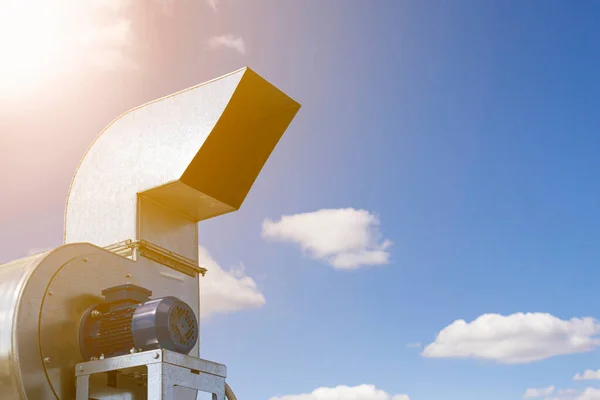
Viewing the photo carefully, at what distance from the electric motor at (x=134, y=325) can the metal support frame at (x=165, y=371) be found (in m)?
0.12

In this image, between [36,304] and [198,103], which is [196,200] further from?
[36,304]

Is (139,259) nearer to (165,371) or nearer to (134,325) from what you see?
(134,325)

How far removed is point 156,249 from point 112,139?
3.85ft

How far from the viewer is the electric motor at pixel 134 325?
14.7ft

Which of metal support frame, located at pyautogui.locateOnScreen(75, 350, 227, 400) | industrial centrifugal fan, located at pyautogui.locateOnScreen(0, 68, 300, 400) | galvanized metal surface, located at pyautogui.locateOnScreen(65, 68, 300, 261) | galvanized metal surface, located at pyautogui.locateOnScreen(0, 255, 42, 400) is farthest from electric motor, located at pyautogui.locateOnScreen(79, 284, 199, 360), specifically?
galvanized metal surface, located at pyautogui.locateOnScreen(65, 68, 300, 261)

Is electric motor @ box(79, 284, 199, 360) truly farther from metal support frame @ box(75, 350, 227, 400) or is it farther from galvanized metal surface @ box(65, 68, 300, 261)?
galvanized metal surface @ box(65, 68, 300, 261)

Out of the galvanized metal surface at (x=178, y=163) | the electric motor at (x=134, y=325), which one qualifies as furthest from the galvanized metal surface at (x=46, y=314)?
the galvanized metal surface at (x=178, y=163)

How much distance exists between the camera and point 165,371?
427 centimetres

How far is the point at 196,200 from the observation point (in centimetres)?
618

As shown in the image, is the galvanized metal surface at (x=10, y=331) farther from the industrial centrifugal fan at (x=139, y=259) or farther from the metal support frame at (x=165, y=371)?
the metal support frame at (x=165, y=371)

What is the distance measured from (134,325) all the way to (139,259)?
1305 mm

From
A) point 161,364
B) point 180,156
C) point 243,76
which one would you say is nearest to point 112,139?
point 180,156

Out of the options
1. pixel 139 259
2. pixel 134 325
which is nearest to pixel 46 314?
pixel 134 325

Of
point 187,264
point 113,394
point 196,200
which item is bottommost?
point 113,394
